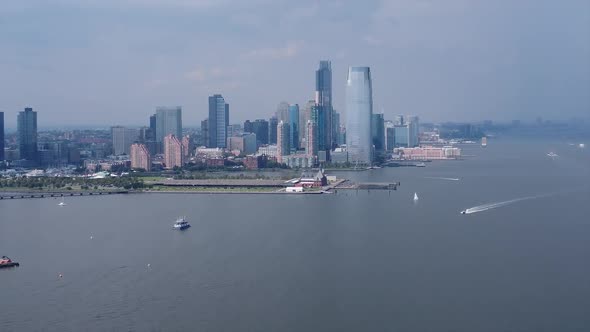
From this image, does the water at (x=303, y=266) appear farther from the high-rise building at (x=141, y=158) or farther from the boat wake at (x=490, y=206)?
the high-rise building at (x=141, y=158)

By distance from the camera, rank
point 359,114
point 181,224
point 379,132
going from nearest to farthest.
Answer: point 181,224, point 359,114, point 379,132

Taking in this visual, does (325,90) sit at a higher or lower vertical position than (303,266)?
higher

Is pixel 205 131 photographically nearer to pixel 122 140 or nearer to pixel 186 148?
pixel 122 140

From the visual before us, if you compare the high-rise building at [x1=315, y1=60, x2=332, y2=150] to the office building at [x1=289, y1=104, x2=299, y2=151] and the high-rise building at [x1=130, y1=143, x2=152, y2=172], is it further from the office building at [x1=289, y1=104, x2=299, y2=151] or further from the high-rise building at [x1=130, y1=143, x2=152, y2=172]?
the high-rise building at [x1=130, y1=143, x2=152, y2=172]

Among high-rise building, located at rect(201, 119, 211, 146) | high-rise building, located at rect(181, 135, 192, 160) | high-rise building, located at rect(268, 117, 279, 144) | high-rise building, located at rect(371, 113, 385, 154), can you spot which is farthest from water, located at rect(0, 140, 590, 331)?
high-rise building, located at rect(268, 117, 279, 144)

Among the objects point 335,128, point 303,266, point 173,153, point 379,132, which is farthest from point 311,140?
point 303,266

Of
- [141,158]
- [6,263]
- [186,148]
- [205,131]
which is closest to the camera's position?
[6,263]

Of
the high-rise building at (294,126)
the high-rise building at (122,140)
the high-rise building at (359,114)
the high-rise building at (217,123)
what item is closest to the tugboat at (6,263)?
the high-rise building at (359,114)
